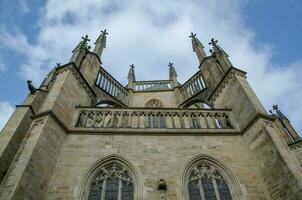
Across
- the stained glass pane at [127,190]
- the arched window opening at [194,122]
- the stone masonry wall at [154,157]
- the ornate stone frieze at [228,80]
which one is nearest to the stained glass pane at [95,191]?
the stone masonry wall at [154,157]

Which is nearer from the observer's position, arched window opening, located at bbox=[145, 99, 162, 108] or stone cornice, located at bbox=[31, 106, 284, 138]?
stone cornice, located at bbox=[31, 106, 284, 138]

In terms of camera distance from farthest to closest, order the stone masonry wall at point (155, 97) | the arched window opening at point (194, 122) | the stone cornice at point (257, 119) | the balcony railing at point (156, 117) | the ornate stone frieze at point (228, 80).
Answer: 1. the stone masonry wall at point (155, 97)
2. the ornate stone frieze at point (228, 80)
3. the arched window opening at point (194, 122)
4. the balcony railing at point (156, 117)
5. the stone cornice at point (257, 119)

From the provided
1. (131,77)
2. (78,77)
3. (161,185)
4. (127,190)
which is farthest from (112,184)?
(131,77)

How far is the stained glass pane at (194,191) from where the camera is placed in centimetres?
724

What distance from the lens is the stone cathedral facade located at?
704cm

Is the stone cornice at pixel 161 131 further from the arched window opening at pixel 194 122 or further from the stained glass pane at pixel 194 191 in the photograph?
the stained glass pane at pixel 194 191

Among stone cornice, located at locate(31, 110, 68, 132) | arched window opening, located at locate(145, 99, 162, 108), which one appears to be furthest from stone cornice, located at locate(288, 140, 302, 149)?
stone cornice, located at locate(31, 110, 68, 132)

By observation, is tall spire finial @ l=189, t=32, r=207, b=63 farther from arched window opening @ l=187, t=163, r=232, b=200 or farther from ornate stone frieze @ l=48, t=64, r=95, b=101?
arched window opening @ l=187, t=163, r=232, b=200

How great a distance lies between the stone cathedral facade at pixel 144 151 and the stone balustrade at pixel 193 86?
2982 mm

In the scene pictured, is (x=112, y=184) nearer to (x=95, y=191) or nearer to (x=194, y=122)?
(x=95, y=191)

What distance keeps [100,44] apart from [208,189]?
39.5ft

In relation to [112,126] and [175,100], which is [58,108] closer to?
[112,126]

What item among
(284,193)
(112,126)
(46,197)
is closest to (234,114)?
(284,193)

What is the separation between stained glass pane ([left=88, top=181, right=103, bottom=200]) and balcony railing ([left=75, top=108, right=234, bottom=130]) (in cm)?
265
